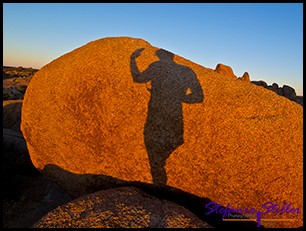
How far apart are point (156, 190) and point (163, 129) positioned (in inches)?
43.6

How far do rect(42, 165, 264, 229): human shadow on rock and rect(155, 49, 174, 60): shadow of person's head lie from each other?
215cm

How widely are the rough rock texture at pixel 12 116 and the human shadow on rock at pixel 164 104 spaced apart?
7047 millimetres

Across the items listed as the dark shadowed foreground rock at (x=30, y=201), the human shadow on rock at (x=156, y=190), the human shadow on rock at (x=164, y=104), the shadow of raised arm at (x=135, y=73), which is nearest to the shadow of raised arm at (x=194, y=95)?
the human shadow on rock at (x=164, y=104)

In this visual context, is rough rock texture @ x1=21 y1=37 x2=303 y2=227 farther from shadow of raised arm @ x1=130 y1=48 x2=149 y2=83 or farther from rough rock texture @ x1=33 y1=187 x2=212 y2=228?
rough rock texture @ x1=33 y1=187 x2=212 y2=228

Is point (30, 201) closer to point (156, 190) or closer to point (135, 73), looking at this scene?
point (156, 190)

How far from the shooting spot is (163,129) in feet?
12.5

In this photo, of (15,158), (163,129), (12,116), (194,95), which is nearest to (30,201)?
(15,158)

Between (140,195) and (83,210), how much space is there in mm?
866

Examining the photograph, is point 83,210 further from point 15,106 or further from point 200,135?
point 15,106

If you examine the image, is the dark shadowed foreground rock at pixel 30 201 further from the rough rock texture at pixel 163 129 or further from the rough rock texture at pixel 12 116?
the rough rock texture at pixel 12 116

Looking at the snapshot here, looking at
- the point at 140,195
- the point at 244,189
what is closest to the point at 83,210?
the point at 140,195

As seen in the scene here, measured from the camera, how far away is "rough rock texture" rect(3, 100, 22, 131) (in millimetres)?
9258

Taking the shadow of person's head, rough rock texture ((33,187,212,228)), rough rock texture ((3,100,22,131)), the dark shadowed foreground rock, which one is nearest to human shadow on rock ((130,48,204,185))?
the shadow of person's head

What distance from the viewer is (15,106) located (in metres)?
10.0
